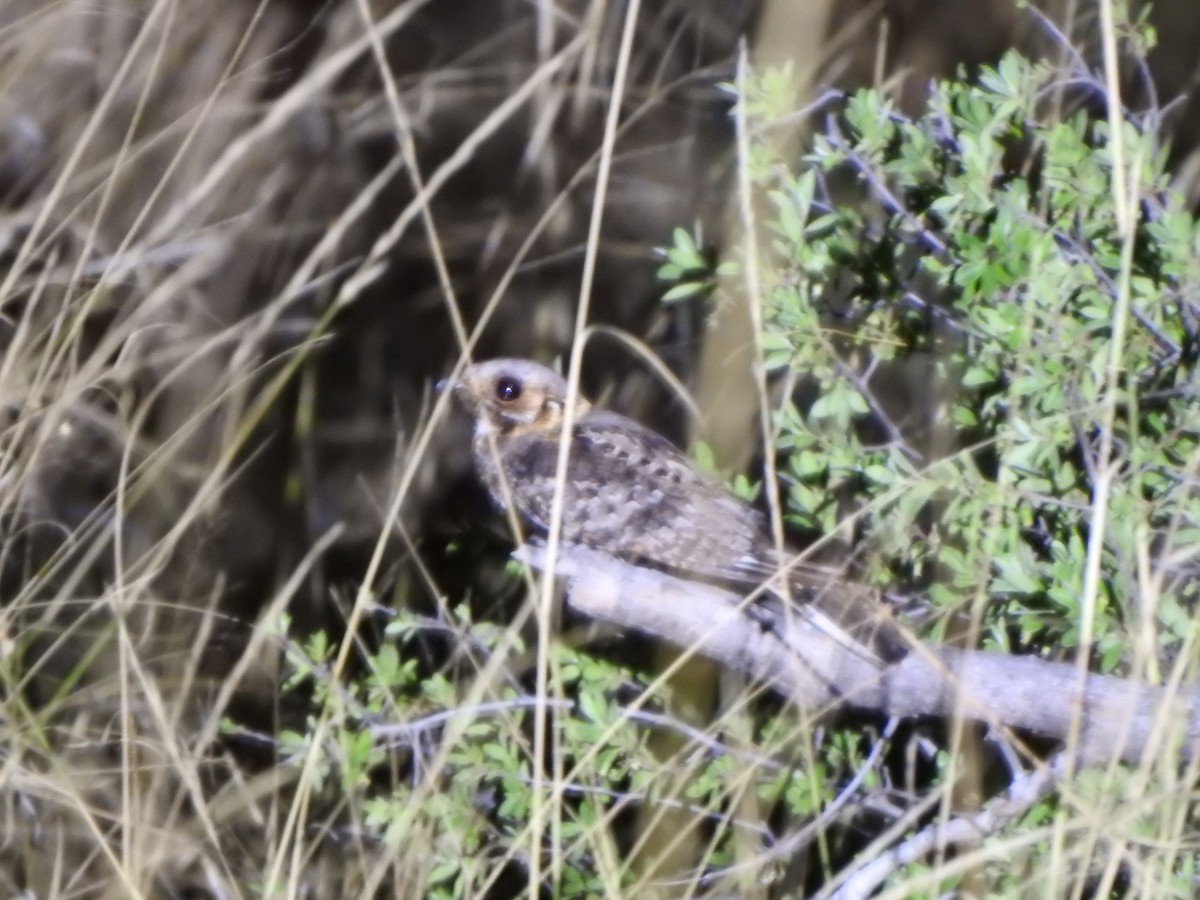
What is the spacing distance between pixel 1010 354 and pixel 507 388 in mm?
1369

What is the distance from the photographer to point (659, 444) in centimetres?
328

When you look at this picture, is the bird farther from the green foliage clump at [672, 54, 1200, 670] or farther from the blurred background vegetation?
the green foliage clump at [672, 54, 1200, 670]

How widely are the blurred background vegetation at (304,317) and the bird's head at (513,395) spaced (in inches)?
4.6

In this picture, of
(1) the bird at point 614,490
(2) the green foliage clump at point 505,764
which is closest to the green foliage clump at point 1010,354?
(1) the bird at point 614,490

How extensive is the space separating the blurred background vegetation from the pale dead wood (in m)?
0.14

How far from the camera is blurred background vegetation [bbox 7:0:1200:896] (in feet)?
8.89

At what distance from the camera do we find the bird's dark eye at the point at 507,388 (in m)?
3.46

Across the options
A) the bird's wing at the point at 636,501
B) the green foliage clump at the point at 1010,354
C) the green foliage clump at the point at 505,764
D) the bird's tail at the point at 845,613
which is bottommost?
the green foliage clump at the point at 505,764

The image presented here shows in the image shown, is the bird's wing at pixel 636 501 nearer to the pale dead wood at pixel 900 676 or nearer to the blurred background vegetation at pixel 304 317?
the blurred background vegetation at pixel 304 317

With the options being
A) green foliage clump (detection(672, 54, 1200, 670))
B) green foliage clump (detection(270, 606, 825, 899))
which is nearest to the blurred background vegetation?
green foliage clump (detection(270, 606, 825, 899))

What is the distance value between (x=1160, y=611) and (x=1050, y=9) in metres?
2.33

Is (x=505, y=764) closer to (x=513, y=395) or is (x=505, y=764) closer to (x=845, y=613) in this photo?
(x=845, y=613)

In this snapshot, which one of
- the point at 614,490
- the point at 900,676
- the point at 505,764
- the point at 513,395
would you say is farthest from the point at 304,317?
the point at 900,676

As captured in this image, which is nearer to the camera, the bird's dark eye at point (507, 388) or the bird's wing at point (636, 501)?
the bird's wing at point (636, 501)
